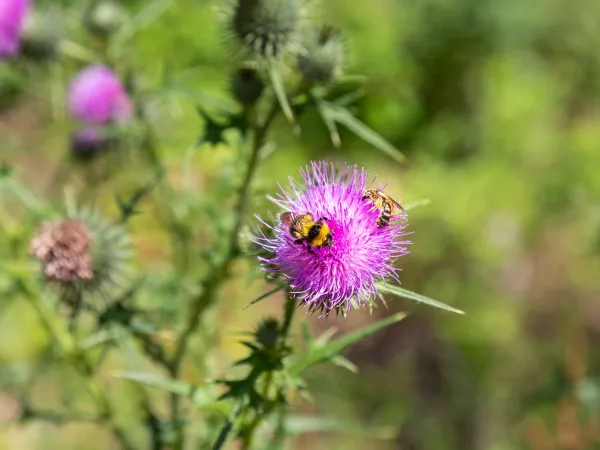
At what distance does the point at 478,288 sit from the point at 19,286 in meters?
3.43

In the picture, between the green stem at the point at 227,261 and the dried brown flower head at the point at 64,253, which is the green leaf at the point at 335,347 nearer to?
the green stem at the point at 227,261

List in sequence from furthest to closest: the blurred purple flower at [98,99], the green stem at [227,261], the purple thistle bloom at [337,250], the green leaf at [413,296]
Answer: the blurred purple flower at [98,99], the green stem at [227,261], the purple thistle bloom at [337,250], the green leaf at [413,296]

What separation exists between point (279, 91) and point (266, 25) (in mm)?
344

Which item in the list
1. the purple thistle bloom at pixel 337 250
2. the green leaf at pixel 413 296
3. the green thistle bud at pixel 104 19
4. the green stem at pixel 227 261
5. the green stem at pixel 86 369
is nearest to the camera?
the green leaf at pixel 413 296

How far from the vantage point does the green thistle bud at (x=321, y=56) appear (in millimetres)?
2047

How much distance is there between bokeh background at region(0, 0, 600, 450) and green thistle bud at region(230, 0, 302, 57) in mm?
554

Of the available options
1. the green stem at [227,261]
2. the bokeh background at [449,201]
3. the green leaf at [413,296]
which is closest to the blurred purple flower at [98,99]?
the bokeh background at [449,201]

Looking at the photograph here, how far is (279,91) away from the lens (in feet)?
5.87

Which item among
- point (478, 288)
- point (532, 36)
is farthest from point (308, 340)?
point (532, 36)

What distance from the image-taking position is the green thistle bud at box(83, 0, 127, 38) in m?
2.55

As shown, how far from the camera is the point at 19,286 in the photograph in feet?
7.17

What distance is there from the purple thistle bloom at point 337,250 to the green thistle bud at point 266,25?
2.06 ft

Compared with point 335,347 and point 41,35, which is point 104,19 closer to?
point 41,35

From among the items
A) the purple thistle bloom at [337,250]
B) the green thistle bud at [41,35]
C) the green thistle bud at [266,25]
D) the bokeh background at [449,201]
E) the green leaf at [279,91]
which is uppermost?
the green thistle bud at [266,25]
